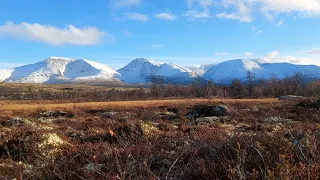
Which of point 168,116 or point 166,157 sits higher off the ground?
point 166,157

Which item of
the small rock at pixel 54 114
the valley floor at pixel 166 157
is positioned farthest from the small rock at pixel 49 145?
the small rock at pixel 54 114

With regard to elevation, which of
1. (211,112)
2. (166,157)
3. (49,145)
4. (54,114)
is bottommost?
(54,114)

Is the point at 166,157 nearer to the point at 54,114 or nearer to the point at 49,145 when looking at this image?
the point at 49,145

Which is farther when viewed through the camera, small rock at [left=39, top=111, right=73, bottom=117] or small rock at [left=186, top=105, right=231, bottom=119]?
small rock at [left=39, top=111, right=73, bottom=117]

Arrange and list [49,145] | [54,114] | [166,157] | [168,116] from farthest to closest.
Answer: [54,114] < [168,116] < [49,145] < [166,157]

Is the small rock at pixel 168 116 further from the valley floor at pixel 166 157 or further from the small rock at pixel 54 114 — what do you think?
the valley floor at pixel 166 157

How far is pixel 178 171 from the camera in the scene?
6312 mm

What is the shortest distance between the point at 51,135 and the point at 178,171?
6.27 m

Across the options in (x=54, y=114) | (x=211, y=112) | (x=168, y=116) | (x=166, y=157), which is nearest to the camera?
(x=166, y=157)

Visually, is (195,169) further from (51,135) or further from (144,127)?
(144,127)

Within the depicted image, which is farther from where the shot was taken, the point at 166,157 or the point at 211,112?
the point at 211,112

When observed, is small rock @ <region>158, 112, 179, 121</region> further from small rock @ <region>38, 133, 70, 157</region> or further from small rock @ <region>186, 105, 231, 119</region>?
small rock @ <region>38, 133, 70, 157</region>

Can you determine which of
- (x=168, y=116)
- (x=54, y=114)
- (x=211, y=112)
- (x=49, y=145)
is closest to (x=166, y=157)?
(x=49, y=145)

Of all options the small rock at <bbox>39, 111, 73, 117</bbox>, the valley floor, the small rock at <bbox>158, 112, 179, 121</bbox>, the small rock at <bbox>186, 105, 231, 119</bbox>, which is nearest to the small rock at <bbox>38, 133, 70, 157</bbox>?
the valley floor
